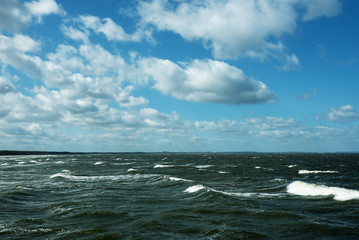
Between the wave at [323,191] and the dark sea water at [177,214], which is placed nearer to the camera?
the dark sea water at [177,214]

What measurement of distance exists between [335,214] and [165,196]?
14.2 m

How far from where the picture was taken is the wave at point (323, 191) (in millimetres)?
26797

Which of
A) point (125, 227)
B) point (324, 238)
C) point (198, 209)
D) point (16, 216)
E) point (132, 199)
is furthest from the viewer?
point (132, 199)

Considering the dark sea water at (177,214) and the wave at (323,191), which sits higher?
the wave at (323,191)

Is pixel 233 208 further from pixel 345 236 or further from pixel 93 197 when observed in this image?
pixel 93 197

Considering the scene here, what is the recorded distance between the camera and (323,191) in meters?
29.5

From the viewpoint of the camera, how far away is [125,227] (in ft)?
55.8

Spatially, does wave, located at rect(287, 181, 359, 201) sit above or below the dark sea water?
above

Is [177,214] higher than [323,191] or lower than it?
lower

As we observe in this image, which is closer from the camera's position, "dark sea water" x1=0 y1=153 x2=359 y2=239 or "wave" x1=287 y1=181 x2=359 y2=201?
"dark sea water" x1=0 y1=153 x2=359 y2=239

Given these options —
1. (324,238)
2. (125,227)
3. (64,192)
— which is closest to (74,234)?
(125,227)

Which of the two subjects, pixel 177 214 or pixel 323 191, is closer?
pixel 177 214

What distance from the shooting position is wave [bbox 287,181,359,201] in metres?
26.8

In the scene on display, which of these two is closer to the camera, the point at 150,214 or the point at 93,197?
the point at 150,214
